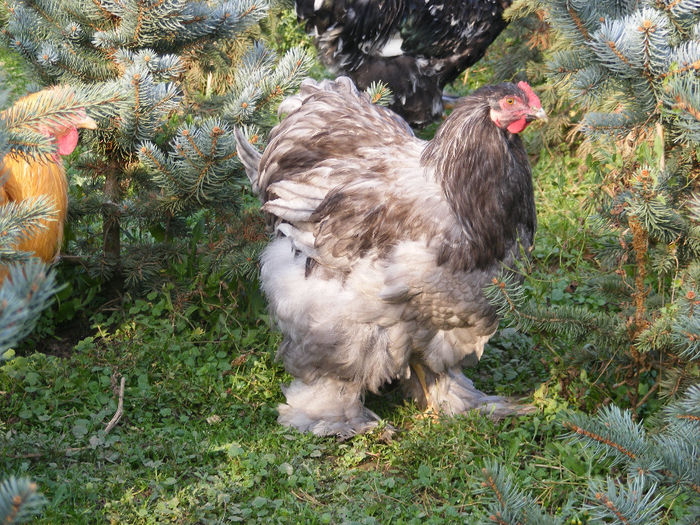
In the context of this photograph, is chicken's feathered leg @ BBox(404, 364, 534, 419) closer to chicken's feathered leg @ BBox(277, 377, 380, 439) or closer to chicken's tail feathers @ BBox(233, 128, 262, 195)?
chicken's feathered leg @ BBox(277, 377, 380, 439)

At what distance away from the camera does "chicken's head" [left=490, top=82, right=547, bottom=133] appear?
3.20 m

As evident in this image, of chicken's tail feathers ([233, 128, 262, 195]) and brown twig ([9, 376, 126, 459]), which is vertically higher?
chicken's tail feathers ([233, 128, 262, 195])

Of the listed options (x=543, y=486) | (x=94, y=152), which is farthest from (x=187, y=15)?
(x=543, y=486)

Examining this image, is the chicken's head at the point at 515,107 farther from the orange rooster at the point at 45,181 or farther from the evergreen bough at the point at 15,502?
the evergreen bough at the point at 15,502

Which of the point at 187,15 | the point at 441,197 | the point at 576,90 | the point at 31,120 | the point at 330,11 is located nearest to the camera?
the point at 31,120

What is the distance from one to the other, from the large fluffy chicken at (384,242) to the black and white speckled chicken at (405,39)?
2.07 m

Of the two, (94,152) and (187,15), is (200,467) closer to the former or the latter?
(94,152)

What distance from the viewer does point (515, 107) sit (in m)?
3.22

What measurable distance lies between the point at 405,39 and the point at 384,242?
3.24m

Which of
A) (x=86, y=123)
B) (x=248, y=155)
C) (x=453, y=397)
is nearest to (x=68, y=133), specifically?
(x=86, y=123)

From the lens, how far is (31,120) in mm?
2283

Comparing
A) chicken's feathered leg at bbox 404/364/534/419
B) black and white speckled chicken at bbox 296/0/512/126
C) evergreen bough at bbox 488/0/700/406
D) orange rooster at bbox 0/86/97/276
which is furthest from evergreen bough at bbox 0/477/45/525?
black and white speckled chicken at bbox 296/0/512/126

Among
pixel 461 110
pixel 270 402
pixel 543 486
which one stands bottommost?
pixel 270 402

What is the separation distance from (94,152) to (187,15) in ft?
3.07
